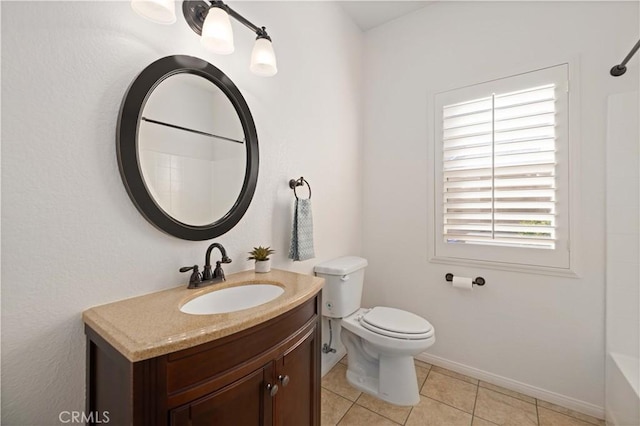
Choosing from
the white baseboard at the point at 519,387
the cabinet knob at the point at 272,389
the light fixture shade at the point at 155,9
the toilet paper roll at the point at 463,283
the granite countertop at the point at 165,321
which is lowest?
the white baseboard at the point at 519,387

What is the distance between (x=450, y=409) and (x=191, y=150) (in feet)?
6.69

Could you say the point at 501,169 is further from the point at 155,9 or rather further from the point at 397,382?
the point at 155,9

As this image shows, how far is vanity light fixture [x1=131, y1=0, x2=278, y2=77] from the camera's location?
0.87 meters

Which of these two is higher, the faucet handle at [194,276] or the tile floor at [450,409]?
the faucet handle at [194,276]

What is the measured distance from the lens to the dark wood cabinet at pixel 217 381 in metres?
0.63

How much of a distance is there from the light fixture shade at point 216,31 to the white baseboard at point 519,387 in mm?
2437

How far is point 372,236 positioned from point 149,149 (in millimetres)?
1816

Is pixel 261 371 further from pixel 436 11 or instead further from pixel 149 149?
pixel 436 11

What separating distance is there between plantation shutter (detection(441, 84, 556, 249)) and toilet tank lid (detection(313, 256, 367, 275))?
73 centimetres

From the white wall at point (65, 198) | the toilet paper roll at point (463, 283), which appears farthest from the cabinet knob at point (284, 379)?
the toilet paper roll at point (463, 283)

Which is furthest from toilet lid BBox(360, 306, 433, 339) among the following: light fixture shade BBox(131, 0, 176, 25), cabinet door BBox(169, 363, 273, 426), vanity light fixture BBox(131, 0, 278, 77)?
light fixture shade BBox(131, 0, 176, 25)

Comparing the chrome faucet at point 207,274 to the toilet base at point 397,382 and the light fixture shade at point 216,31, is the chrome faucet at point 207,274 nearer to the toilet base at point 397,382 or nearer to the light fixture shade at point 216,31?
the light fixture shade at point 216,31

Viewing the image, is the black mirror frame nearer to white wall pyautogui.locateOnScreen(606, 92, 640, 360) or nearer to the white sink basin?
the white sink basin

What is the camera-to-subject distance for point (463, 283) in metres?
1.85
